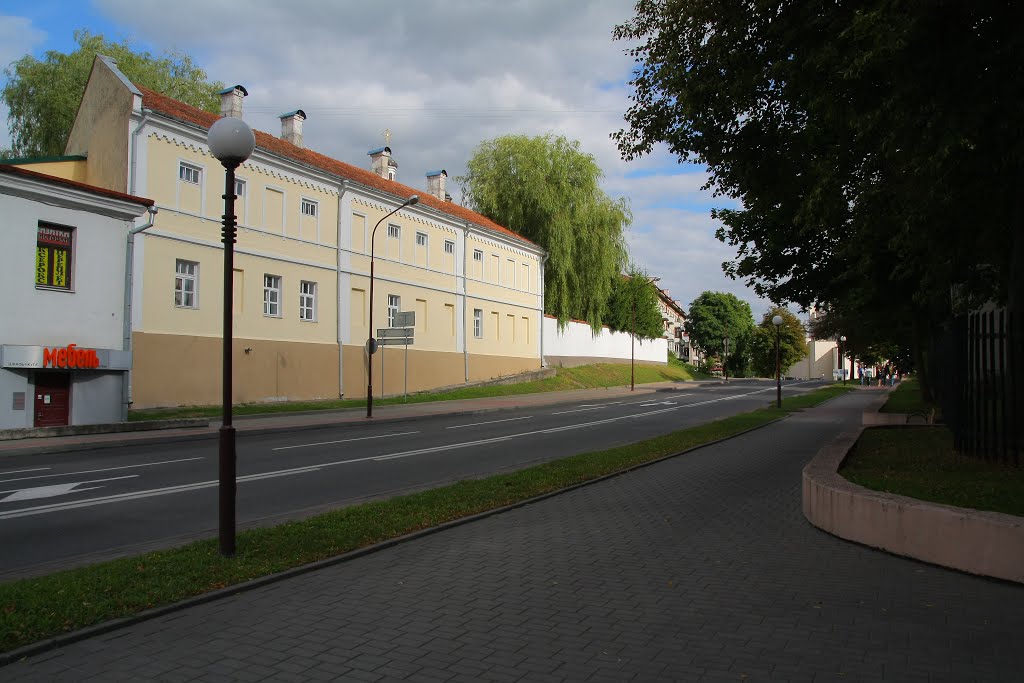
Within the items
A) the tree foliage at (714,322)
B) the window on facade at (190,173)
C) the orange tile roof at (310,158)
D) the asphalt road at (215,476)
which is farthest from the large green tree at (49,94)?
the tree foliage at (714,322)

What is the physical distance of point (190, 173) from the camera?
27.1 metres

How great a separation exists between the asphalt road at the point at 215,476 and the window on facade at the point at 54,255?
5.28 m

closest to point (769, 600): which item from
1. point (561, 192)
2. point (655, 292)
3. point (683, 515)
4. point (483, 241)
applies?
point (683, 515)

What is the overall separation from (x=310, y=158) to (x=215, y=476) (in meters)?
25.5

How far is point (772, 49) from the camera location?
10.6 m

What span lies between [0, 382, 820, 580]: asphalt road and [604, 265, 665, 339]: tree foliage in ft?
125

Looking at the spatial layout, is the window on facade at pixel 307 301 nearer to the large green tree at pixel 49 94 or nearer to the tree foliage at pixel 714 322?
the large green tree at pixel 49 94

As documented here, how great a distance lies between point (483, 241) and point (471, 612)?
41243 mm

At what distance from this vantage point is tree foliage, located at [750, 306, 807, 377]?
9869 cm

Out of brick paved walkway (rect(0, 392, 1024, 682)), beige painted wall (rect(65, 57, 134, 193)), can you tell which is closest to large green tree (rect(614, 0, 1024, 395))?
brick paved walkway (rect(0, 392, 1024, 682))

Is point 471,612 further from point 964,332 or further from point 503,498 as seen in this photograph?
point 964,332

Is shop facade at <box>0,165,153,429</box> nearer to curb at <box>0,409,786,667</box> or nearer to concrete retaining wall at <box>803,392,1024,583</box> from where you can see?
curb at <box>0,409,786,667</box>

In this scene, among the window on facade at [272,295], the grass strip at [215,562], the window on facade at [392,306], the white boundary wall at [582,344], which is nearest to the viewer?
the grass strip at [215,562]

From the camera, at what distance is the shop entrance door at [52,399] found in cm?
1912
